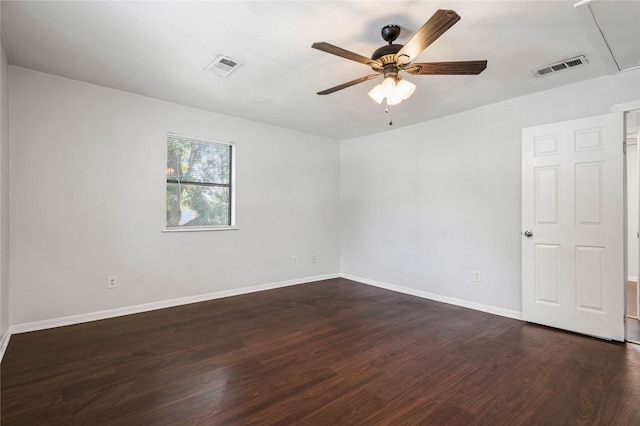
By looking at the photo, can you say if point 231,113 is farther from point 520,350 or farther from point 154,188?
point 520,350

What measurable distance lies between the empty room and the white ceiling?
2cm

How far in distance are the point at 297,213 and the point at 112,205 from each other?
2.63 meters

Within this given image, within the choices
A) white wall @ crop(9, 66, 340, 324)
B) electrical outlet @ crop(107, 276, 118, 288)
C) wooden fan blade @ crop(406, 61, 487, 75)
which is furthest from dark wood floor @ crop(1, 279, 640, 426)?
wooden fan blade @ crop(406, 61, 487, 75)

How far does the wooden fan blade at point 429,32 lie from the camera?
159 centimetres

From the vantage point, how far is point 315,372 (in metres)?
2.31

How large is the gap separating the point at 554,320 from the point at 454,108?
2.66 m

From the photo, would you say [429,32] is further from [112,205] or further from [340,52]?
[112,205]

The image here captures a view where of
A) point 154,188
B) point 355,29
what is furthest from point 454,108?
point 154,188

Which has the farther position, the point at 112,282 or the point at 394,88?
the point at 112,282

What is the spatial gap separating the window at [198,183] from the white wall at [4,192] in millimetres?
1455

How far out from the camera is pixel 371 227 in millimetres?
5273

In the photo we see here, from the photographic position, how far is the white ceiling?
2049mm

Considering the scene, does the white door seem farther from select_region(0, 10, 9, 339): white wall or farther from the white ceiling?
select_region(0, 10, 9, 339): white wall

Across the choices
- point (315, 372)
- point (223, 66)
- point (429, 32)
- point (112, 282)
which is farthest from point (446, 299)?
point (112, 282)
